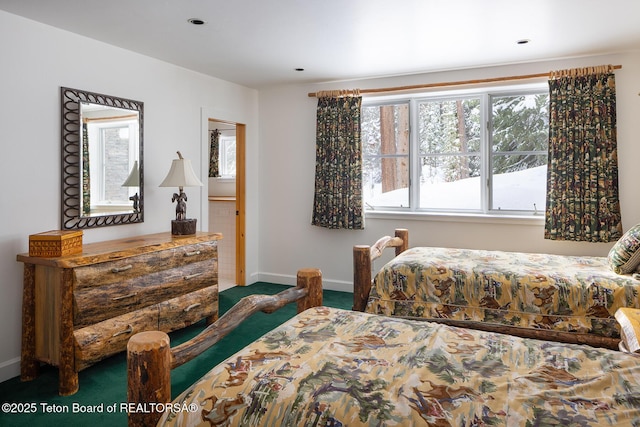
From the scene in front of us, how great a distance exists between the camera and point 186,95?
14.3 ft

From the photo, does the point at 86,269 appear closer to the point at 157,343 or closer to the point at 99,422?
the point at 99,422

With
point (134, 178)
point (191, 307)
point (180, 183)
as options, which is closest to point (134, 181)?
point (134, 178)

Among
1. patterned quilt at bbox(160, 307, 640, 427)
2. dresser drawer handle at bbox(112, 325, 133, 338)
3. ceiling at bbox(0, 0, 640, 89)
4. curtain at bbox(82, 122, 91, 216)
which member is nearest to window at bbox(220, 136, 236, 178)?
ceiling at bbox(0, 0, 640, 89)

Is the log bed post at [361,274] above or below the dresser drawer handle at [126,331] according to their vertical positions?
above

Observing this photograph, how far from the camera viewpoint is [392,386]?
1.30 metres

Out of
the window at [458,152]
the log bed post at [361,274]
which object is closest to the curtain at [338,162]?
the window at [458,152]

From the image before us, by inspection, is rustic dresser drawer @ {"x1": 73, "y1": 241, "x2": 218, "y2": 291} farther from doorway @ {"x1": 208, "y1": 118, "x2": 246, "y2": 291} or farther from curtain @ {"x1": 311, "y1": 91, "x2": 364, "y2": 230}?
curtain @ {"x1": 311, "y1": 91, "x2": 364, "y2": 230}

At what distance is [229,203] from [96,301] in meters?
2.77

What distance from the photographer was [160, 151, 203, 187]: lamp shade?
3.75m

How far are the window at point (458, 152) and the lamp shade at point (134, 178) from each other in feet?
7.99

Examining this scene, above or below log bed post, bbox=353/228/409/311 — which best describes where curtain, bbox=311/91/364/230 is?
above

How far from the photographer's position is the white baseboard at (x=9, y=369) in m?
2.85

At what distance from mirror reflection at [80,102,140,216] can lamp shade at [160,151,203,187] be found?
0.91 feet

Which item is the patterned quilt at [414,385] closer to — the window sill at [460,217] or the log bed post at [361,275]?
the log bed post at [361,275]
